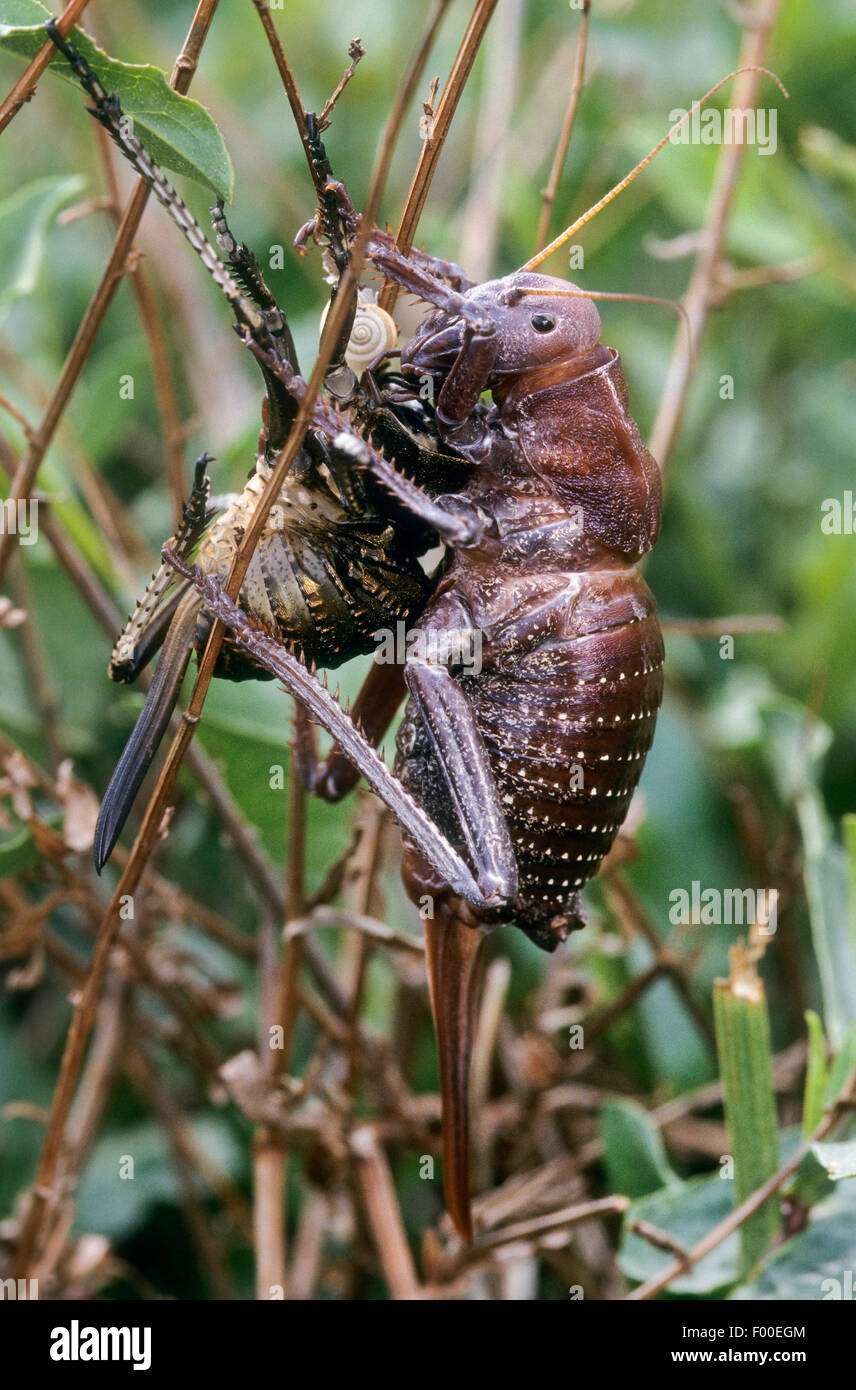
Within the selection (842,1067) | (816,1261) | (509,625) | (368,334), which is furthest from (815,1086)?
(368,334)

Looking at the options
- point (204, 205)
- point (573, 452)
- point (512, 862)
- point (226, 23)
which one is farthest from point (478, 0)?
point (226, 23)

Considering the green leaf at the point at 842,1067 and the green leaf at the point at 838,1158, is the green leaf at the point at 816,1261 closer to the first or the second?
the green leaf at the point at 842,1067

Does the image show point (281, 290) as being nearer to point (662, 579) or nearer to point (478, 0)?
point (662, 579)

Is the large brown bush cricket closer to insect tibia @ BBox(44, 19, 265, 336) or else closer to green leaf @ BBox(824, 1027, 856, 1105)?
insect tibia @ BBox(44, 19, 265, 336)

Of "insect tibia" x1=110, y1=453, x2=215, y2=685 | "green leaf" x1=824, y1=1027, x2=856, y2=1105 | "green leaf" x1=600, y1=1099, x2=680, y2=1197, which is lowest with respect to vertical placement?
"green leaf" x1=600, y1=1099, x2=680, y2=1197

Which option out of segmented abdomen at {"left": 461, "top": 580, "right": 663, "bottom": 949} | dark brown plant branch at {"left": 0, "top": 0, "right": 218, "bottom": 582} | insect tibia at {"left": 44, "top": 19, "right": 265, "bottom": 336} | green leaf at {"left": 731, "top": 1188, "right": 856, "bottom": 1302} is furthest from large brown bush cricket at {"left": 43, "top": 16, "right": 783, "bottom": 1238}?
green leaf at {"left": 731, "top": 1188, "right": 856, "bottom": 1302}

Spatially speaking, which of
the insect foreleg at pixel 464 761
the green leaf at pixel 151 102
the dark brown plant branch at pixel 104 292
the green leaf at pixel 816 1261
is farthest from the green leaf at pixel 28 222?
the green leaf at pixel 816 1261
